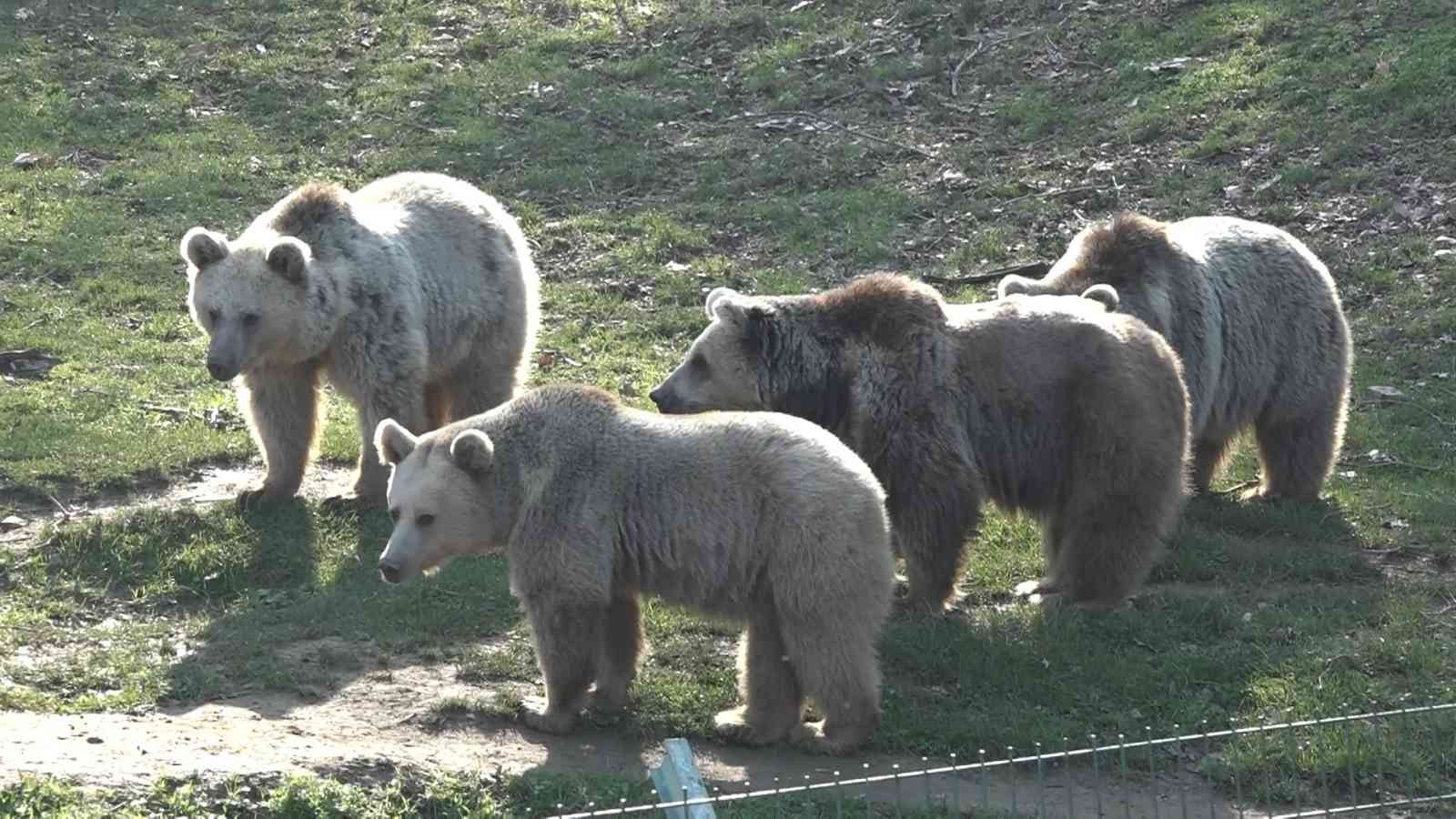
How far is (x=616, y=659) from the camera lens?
8.34 metres

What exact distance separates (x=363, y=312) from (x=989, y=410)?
387 centimetres

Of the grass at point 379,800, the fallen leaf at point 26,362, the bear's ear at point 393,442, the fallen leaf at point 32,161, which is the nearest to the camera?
the grass at point 379,800

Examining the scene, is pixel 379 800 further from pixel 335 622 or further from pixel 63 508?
pixel 63 508

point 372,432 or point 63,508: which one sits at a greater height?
point 372,432

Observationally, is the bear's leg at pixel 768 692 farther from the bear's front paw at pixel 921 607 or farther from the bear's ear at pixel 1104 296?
the bear's ear at pixel 1104 296

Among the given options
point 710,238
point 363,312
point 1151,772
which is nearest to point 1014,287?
point 363,312

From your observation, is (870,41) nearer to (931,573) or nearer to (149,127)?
(149,127)

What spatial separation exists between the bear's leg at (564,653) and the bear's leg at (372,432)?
3154 mm

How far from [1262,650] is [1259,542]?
1.82 metres

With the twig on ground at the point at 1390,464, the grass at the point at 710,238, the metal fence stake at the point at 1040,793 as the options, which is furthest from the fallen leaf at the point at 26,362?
the twig on ground at the point at 1390,464

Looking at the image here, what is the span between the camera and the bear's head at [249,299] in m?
10.6

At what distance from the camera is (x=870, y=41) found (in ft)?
67.2

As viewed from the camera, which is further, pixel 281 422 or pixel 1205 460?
pixel 1205 460

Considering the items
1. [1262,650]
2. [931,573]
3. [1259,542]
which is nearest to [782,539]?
[931,573]
